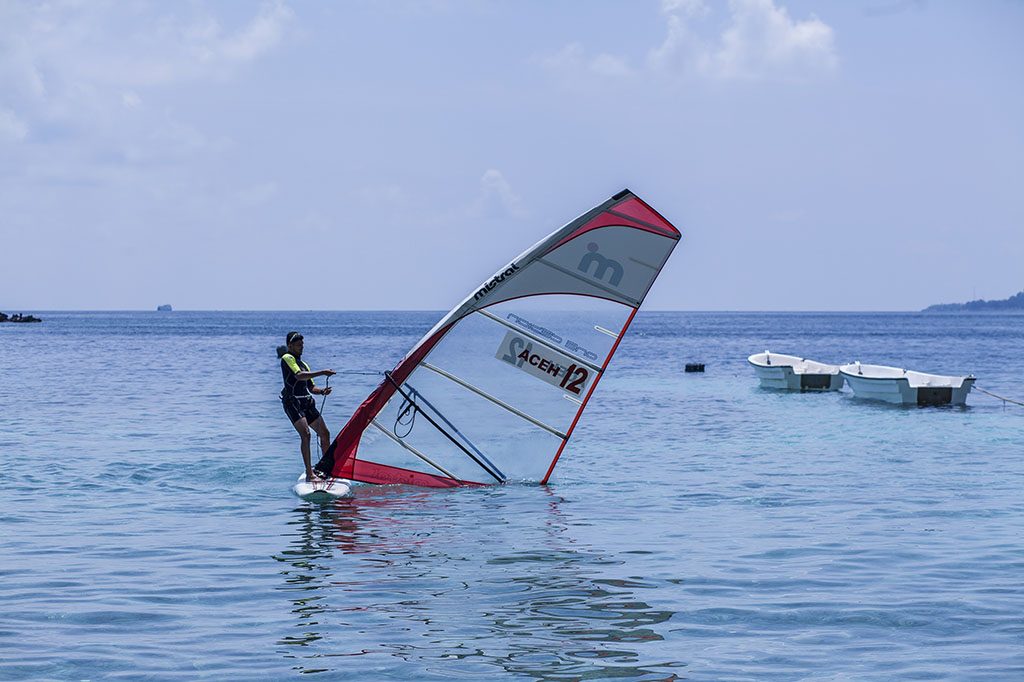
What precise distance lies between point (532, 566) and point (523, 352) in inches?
148

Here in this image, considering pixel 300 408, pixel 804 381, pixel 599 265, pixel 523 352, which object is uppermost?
pixel 599 265

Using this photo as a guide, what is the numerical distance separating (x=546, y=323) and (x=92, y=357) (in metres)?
58.4

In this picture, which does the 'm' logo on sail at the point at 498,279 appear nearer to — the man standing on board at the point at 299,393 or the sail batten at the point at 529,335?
the sail batten at the point at 529,335

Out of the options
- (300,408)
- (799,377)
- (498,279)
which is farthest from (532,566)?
(799,377)

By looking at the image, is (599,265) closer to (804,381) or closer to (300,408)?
(300,408)

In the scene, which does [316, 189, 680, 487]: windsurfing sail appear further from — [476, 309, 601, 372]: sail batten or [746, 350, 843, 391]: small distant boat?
[746, 350, 843, 391]: small distant boat

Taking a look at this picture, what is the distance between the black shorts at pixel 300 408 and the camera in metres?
14.1

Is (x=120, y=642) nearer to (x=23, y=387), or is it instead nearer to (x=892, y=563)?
(x=892, y=563)

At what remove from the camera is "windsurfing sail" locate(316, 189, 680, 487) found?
13477mm

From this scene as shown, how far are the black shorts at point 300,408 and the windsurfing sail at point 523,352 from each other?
0.52 metres

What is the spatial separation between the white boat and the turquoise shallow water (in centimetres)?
903

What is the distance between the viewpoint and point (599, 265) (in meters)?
13.6

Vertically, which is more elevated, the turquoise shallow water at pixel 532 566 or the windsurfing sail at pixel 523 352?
the windsurfing sail at pixel 523 352

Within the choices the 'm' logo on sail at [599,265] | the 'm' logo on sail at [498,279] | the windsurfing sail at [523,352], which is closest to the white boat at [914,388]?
the windsurfing sail at [523,352]
